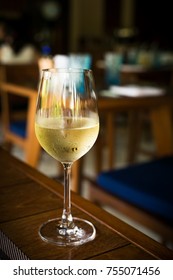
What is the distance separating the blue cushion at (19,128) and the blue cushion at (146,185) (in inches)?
34.3

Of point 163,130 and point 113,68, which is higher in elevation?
point 113,68

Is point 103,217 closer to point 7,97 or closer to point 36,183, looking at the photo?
point 36,183

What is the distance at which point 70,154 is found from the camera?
0.55m

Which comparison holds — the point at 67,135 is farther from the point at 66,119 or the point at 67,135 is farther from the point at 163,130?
the point at 163,130

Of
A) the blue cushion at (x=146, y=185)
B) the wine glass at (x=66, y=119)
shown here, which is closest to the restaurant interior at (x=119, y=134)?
the blue cushion at (x=146, y=185)

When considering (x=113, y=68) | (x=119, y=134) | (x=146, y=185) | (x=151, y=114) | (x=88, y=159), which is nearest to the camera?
(x=146, y=185)

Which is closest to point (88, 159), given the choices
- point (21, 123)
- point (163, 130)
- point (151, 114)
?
point (21, 123)

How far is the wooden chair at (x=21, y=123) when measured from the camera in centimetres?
195

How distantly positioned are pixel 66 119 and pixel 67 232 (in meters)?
0.15

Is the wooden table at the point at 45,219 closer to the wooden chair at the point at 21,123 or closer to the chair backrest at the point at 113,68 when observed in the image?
the wooden chair at the point at 21,123

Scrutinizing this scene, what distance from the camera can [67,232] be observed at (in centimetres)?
56
